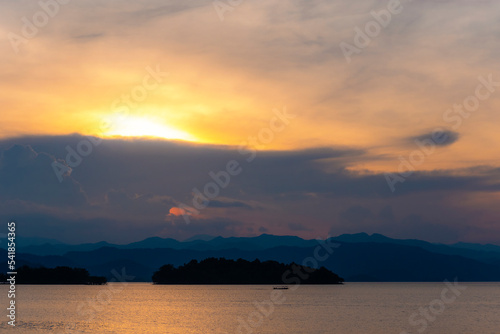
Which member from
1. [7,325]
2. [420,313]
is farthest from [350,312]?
[7,325]

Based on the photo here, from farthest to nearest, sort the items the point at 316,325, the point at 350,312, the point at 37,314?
the point at 350,312, the point at 37,314, the point at 316,325

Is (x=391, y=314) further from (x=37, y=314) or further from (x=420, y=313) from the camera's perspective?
(x=37, y=314)

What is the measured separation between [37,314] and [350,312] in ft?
315

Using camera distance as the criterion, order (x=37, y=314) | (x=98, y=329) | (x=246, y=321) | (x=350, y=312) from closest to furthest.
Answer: (x=98, y=329), (x=246, y=321), (x=37, y=314), (x=350, y=312)

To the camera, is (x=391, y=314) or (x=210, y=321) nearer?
(x=210, y=321)

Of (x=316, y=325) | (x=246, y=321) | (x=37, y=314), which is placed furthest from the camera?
(x=37, y=314)

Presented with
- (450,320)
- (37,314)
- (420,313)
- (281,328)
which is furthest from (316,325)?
(37,314)

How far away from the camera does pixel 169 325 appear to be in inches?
5743

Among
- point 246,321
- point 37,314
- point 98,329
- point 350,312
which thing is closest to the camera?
point 98,329

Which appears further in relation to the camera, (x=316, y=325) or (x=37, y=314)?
(x=37, y=314)

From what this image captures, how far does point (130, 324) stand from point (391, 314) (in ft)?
271

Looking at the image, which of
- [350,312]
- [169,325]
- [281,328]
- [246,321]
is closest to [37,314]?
[169,325]

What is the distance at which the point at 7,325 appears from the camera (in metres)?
137

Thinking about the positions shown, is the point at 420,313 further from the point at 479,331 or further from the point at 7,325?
the point at 7,325
